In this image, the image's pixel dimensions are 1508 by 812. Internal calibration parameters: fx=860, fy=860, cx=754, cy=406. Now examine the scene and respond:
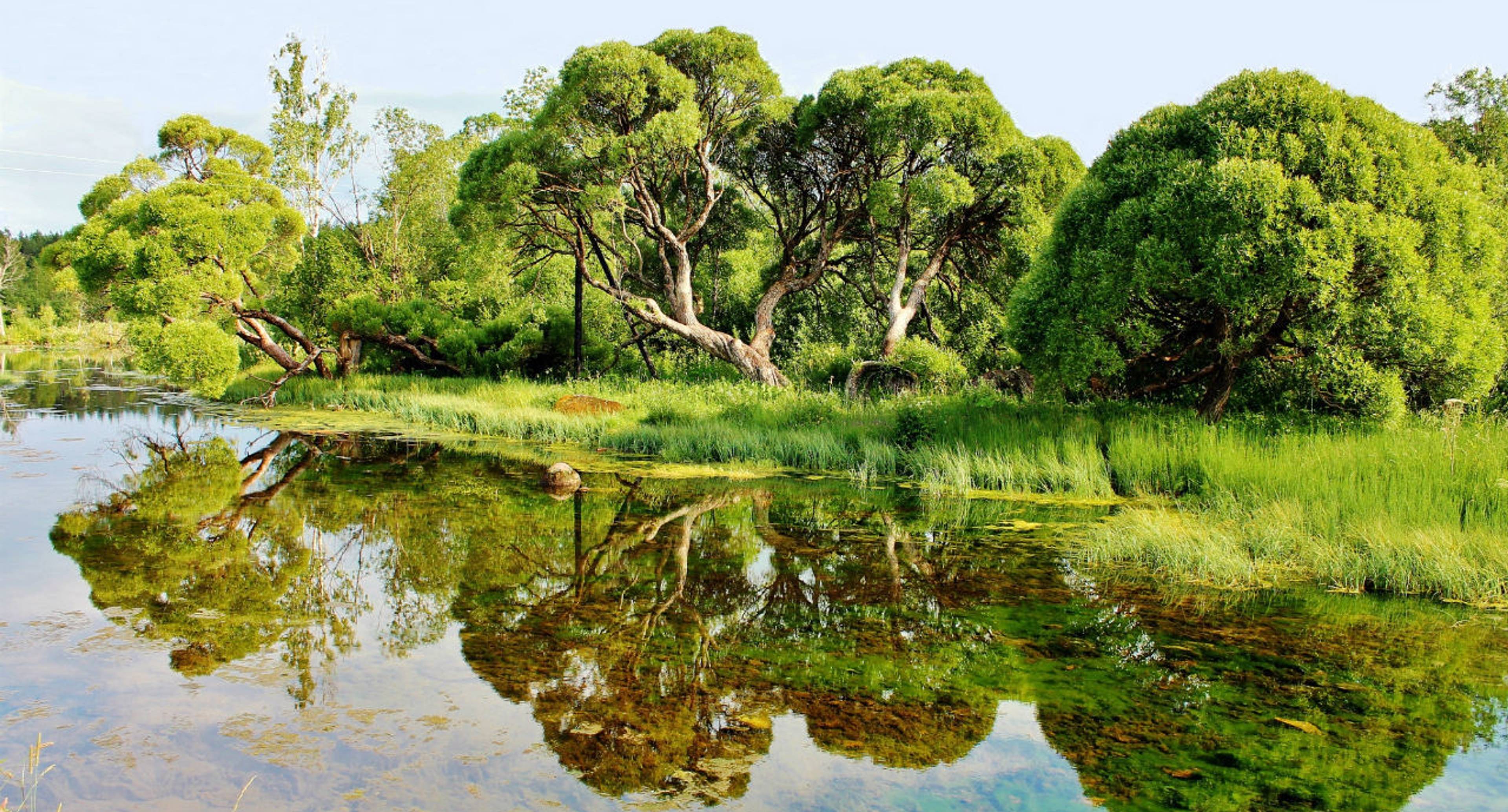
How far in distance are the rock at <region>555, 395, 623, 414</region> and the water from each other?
26.2 ft

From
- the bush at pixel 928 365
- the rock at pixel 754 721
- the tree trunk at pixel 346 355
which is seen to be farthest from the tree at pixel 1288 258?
the tree trunk at pixel 346 355

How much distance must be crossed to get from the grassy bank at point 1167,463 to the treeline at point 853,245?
98cm

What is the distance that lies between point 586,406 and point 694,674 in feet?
41.6

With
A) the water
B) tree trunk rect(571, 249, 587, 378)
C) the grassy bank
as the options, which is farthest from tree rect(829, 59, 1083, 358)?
the water

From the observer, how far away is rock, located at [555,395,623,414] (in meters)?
16.9

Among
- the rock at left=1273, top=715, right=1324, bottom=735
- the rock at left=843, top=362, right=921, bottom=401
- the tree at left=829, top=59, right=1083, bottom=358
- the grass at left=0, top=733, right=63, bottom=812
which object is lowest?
the rock at left=1273, top=715, right=1324, bottom=735

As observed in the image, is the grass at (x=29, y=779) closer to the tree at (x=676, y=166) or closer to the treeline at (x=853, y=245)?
the treeline at (x=853, y=245)

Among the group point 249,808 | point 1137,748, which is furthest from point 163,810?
point 1137,748

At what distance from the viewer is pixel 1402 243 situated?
958cm

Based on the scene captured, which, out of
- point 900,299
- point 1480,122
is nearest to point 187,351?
point 900,299

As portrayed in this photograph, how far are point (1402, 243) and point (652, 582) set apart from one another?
357 inches

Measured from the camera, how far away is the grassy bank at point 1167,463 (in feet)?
23.5

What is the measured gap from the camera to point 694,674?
498 centimetres

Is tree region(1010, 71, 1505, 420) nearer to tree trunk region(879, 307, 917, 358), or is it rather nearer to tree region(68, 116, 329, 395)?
tree trunk region(879, 307, 917, 358)
